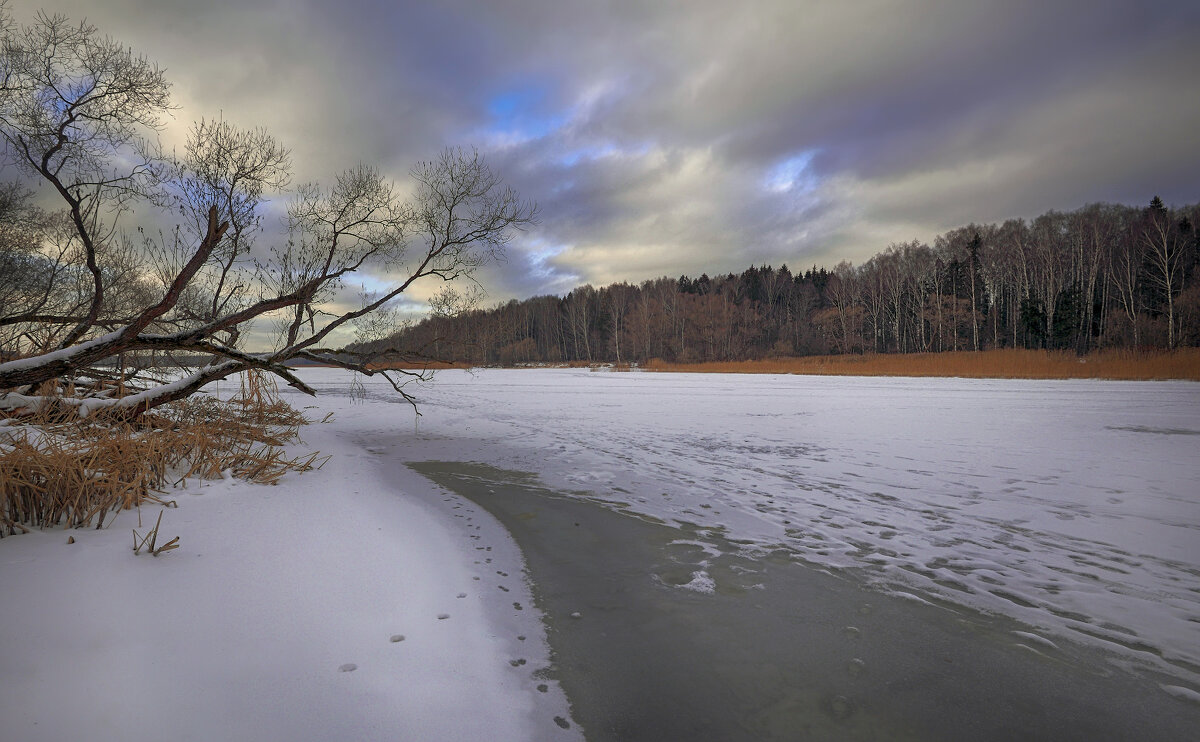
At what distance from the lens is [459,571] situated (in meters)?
3.17

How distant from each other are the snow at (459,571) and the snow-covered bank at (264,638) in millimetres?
11

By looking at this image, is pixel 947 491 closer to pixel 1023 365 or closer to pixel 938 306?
pixel 1023 365

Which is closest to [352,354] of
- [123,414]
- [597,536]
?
[123,414]

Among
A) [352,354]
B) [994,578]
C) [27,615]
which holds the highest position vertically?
[352,354]

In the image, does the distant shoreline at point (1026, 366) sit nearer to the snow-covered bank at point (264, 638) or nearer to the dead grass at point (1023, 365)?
the dead grass at point (1023, 365)

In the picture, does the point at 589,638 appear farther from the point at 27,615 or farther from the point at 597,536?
the point at 27,615

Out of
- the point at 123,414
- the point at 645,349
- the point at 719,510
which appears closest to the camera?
the point at 719,510

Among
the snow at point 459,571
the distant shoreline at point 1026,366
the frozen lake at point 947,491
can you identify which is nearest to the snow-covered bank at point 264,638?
the snow at point 459,571

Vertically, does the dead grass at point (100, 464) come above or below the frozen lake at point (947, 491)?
above

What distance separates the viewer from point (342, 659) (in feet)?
6.83

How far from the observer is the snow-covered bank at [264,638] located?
1.69m

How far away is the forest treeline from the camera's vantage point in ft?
80.7

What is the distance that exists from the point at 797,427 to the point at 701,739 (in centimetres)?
781

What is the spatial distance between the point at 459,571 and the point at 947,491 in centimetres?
448
